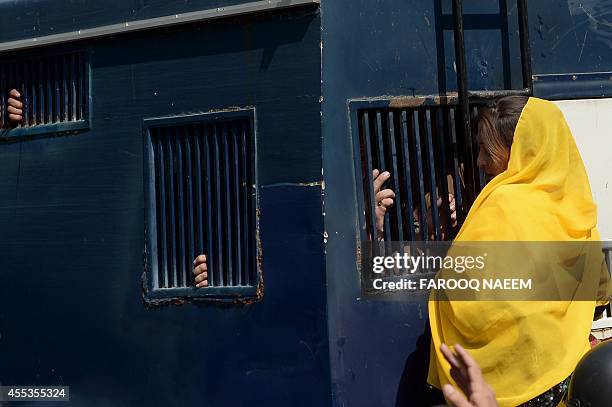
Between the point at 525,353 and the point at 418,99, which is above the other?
the point at 418,99

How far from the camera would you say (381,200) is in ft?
13.5

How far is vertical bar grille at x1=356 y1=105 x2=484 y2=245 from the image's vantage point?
4.14m

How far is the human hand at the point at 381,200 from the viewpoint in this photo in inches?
162

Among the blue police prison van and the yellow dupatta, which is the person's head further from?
the blue police prison van

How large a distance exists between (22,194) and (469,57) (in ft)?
7.36

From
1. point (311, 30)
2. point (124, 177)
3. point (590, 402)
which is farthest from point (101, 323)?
point (590, 402)

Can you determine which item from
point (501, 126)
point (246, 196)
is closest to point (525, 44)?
point (501, 126)

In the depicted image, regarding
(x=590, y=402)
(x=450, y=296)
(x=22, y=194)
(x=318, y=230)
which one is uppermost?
(x=22, y=194)

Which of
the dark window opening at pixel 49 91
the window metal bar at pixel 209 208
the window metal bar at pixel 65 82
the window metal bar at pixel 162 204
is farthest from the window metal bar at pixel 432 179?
the window metal bar at pixel 65 82

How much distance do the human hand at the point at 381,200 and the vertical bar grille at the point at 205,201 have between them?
527 millimetres

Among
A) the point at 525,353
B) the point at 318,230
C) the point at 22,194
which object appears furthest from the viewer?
the point at 22,194

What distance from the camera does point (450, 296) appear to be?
12.0 ft

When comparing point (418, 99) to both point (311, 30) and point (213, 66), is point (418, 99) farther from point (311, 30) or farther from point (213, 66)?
point (213, 66)

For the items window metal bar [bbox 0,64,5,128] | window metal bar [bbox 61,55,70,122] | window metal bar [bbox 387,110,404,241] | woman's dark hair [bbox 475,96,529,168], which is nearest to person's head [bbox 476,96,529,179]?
woman's dark hair [bbox 475,96,529,168]
